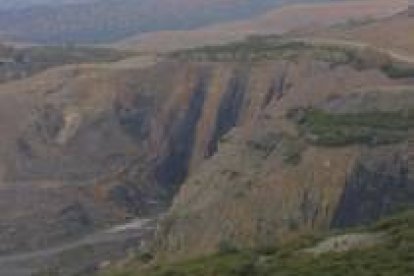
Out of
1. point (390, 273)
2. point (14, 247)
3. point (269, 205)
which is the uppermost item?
point (390, 273)

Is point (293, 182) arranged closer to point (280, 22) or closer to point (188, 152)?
point (188, 152)

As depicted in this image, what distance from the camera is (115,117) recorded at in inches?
3907

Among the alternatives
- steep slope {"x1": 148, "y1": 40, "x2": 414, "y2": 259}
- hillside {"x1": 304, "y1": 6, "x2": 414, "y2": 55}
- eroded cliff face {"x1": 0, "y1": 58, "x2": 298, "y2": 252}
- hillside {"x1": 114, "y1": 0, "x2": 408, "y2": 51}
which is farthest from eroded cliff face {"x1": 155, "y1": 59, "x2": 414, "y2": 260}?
hillside {"x1": 114, "y1": 0, "x2": 408, "y2": 51}

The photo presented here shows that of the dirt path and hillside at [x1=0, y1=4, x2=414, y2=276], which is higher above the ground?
hillside at [x1=0, y1=4, x2=414, y2=276]

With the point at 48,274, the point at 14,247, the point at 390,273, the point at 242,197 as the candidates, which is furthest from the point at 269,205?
the point at 390,273

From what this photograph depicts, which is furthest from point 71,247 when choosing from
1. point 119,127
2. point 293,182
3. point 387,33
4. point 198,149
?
point 387,33

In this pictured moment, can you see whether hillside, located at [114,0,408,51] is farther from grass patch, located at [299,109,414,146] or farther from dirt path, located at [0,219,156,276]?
grass patch, located at [299,109,414,146]

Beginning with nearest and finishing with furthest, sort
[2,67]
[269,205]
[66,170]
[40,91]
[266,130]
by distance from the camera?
1. [269,205]
2. [266,130]
3. [66,170]
4. [40,91]
5. [2,67]

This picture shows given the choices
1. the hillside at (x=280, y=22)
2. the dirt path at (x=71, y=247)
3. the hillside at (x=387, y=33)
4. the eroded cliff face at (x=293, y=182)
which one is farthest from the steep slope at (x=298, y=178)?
the hillside at (x=280, y=22)

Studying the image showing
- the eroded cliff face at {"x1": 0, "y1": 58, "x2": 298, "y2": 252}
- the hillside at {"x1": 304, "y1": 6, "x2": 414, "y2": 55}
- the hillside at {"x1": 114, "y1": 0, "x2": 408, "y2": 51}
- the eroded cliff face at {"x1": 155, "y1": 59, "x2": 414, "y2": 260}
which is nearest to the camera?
the eroded cliff face at {"x1": 155, "y1": 59, "x2": 414, "y2": 260}

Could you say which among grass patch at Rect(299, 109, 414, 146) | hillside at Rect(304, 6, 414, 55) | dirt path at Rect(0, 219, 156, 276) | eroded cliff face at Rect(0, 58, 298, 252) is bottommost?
dirt path at Rect(0, 219, 156, 276)

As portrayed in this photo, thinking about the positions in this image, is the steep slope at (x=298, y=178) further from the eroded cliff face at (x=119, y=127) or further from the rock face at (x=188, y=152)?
the eroded cliff face at (x=119, y=127)

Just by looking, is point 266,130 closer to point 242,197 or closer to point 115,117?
point 242,197

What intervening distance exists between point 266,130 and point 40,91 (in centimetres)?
3568
